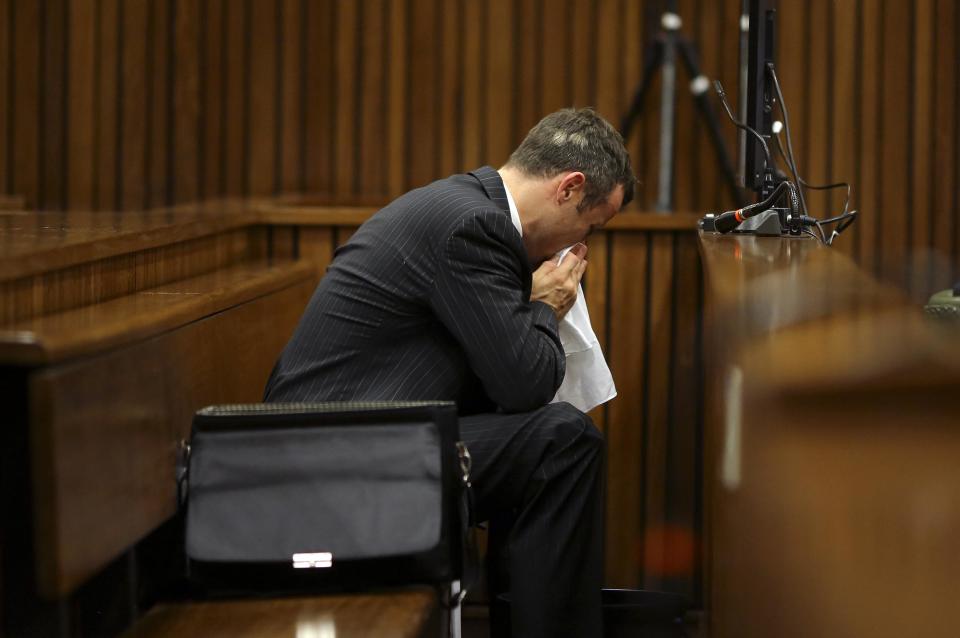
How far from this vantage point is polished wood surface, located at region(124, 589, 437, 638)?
5.51ft

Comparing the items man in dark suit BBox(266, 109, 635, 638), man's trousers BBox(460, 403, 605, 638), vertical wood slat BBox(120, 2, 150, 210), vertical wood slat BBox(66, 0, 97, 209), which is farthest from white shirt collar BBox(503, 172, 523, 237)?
vertical wood slat BBox(66, 0, 97, 209)

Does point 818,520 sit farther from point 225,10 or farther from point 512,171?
point 225,10

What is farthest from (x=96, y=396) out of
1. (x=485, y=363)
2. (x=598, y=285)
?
(x=598, y=285)

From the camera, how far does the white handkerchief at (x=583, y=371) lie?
2562mm

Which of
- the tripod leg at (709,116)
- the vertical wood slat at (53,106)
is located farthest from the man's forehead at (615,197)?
the vertical wood slat at (53,106)

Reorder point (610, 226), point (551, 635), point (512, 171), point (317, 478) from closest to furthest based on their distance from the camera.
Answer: point (317, 478), point (551, 635), point (512, 171), point (610, 226)

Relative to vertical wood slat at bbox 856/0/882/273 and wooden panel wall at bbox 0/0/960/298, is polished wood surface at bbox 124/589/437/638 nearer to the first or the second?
wooden panel wall at bbox 0/0/960/298

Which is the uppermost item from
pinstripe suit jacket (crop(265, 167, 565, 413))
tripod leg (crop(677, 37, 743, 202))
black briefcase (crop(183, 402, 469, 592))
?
tripod leg (crop(677, 37, 743, 202))

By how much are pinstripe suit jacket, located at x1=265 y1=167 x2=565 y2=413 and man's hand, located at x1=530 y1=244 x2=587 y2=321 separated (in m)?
0.14

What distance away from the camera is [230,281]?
2.51 meters

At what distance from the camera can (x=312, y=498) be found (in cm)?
179

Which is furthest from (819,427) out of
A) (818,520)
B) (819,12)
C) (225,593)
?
(819,12)

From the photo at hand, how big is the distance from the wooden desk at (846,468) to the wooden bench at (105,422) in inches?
24.1

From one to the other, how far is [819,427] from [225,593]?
3.28ft
